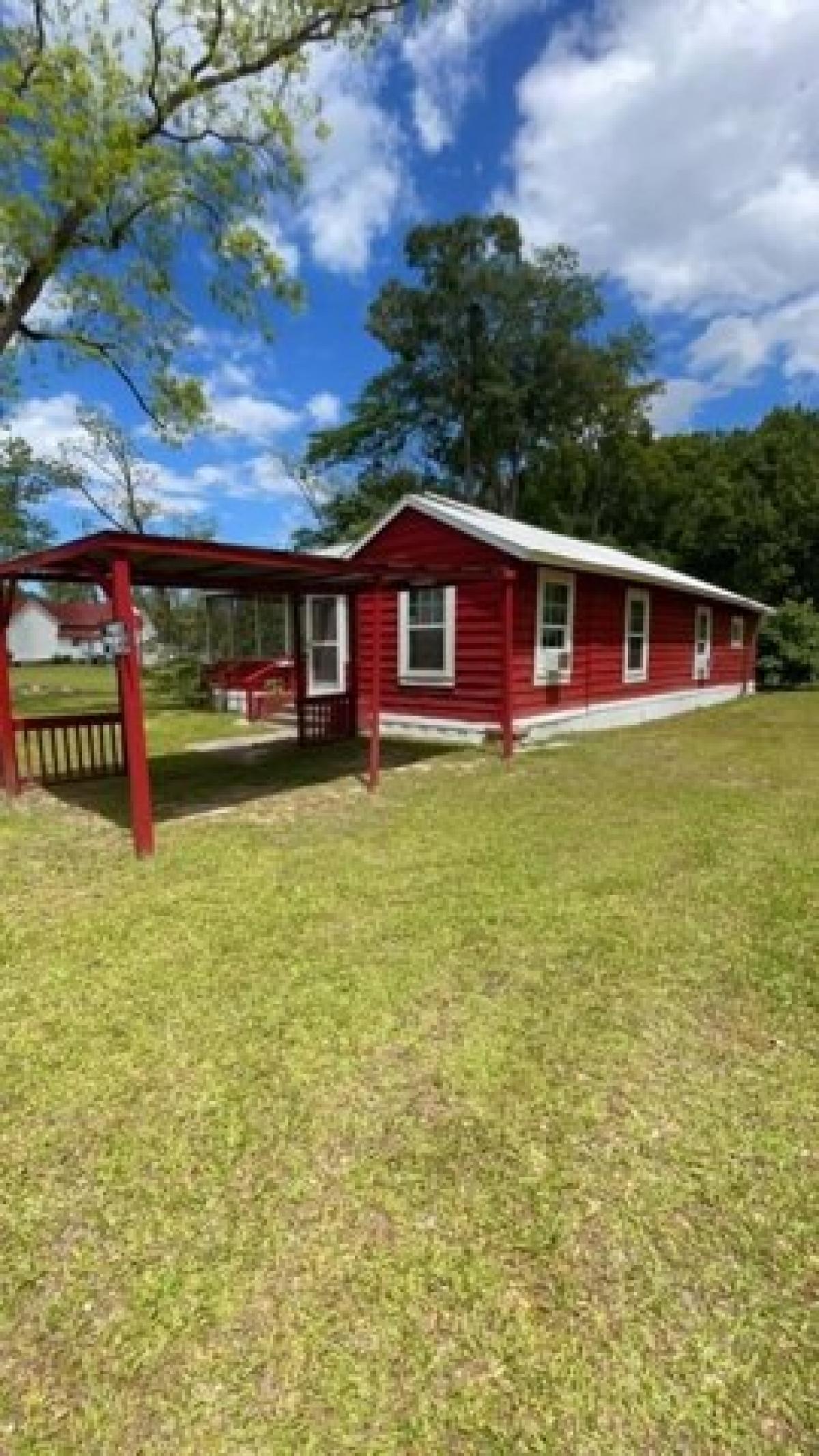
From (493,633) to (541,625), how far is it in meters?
0.88

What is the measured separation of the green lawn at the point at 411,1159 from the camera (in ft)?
5.59

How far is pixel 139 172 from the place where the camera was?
42.4 feet

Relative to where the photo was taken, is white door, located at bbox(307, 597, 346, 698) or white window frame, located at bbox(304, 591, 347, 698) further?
white door, located at bbox(307, 597, 346, 698)

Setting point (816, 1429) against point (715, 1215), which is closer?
point (816, 1429)

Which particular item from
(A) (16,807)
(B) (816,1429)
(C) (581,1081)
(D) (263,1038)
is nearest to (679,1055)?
(C) (581,1081)

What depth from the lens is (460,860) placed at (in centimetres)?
538

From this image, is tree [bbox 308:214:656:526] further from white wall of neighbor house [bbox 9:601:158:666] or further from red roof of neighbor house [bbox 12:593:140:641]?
white wall of neighbor house [bbox 9:601:158:666]

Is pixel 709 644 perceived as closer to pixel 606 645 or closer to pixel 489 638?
pixel 606 645

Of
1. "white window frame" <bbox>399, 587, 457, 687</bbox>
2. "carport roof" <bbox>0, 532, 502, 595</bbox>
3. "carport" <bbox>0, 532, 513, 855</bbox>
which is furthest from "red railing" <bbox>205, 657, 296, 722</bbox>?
"carport roof" <bbox>0, 532, 502, 595</bbox>

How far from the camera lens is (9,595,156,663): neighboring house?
50.5 metres

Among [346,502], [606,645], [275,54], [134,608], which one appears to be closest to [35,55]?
[275,54]

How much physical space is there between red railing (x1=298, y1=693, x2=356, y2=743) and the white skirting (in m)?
0.56

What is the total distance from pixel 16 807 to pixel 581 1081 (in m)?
6.45

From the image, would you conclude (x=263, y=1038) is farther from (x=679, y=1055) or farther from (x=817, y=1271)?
(x=817, y=1271)
